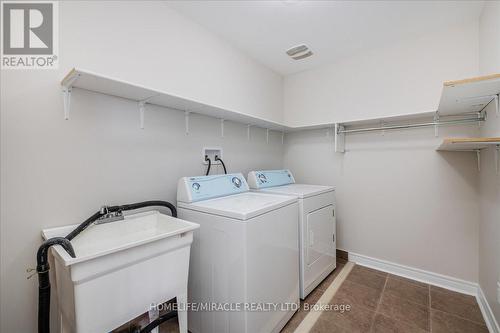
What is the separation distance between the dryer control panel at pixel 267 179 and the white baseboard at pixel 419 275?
1.28m

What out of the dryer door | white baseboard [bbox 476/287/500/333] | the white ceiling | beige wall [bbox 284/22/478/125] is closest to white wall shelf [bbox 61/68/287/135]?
the white ceiling

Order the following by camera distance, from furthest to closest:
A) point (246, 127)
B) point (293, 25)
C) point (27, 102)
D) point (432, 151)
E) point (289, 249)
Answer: point (246, 127)
point (432, 151)
point (293, 25)
point (289, 249)
point (27, 102)

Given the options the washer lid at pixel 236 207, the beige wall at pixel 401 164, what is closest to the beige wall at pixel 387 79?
the beige wall at pixel 401 164

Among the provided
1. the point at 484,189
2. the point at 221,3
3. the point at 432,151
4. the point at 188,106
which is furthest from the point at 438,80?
the point at 188,106

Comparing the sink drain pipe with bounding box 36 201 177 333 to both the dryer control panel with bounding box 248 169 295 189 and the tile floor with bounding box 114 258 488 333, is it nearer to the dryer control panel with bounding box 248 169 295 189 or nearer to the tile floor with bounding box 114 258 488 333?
the tile floor with bounding box 114 258 488 333

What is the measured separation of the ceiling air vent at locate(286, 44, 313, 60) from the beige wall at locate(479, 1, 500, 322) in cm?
148

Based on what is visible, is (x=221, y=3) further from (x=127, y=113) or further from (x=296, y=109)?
(x=296, y=109)

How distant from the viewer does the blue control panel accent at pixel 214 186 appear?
173 centimetres

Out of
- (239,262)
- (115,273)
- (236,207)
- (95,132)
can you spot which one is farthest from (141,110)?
(239,262)

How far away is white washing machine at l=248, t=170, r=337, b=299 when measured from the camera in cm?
192

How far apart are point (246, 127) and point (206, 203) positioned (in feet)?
4.33

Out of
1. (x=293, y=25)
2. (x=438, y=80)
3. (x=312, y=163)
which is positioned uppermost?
(x=293, y=25)

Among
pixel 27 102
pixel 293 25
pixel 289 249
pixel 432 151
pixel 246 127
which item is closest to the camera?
pixel 27 102

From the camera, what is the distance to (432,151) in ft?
7.19
